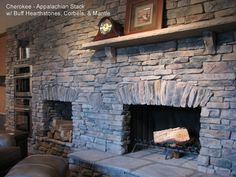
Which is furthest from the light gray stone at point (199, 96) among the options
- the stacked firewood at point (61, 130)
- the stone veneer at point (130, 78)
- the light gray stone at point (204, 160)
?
the stacked firewood at point (61, 130)

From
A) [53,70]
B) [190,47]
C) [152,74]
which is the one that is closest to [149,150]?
[152,74]

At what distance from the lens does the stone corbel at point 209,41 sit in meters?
2.41

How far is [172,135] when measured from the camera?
3031mm

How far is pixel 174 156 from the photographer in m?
3.08

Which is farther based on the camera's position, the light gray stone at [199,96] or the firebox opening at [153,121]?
the firebox opening at [153,121]

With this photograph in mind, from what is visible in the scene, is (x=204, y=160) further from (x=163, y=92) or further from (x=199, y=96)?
(x=163, y=92)

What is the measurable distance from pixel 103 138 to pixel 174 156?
0.91 meters

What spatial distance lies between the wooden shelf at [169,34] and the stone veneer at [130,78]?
9 cm

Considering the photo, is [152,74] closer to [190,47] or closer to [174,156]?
[190,47]

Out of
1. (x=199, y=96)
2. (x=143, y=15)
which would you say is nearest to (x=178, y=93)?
(x=199, y=96)

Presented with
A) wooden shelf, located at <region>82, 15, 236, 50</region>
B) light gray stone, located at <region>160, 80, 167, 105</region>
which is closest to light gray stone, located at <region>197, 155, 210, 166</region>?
light gray stone, located at <region>160, 80, 167, 105</region>

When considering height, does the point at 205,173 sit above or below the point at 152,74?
below

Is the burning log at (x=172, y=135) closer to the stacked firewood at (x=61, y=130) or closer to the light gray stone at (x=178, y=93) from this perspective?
the light gray stone at (x=178, y=93)

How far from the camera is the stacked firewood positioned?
4086mm
